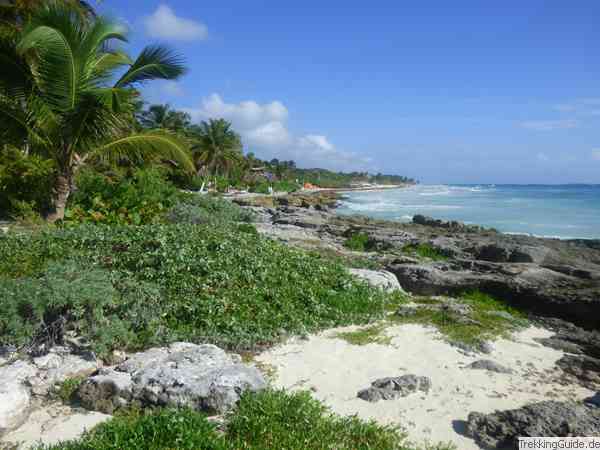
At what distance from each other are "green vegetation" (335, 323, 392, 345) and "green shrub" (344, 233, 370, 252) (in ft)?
26.7

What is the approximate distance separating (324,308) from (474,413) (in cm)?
288

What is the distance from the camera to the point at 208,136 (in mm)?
44281

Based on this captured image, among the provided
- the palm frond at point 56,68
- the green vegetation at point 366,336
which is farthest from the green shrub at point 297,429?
the palm frond at point 56,68

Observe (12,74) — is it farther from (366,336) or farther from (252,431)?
(252,431)

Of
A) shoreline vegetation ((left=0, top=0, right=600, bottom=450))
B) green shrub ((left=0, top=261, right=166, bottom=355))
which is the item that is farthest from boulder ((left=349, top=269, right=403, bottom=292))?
green shrub ((left=0, top=261, right=166, bottom=355))

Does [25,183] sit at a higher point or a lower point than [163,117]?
lower

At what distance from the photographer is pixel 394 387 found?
467 cm

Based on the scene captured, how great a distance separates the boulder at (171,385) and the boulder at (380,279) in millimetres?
4329

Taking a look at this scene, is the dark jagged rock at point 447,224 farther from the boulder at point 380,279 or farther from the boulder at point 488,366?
the boulder at point 488,366

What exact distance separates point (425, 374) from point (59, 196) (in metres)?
9.89

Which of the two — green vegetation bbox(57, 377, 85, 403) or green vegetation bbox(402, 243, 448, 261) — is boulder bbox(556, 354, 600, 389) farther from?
green vegetation bbox(402, 243, 448, 261)

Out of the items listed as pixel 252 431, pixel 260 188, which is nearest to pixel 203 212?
pixel 252 431

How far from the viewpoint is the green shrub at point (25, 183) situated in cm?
1246


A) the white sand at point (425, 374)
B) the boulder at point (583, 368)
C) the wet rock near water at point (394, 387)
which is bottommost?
the boulder at point (583, 368)
